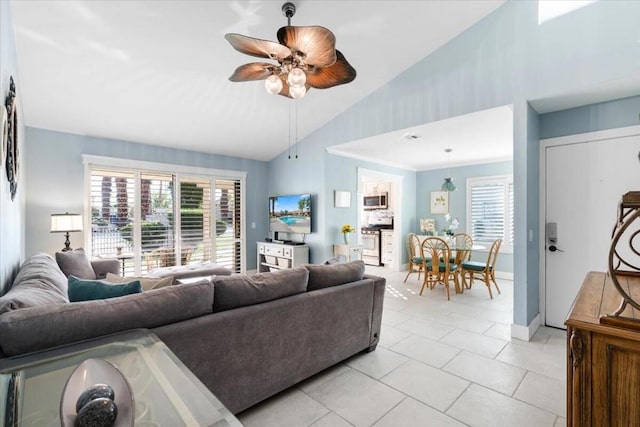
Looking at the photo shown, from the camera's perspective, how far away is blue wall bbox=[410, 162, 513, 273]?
5.87 meters

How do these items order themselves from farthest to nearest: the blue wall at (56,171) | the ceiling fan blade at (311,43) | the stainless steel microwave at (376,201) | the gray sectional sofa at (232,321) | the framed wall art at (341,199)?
the stainless steel microwave at (376,201)
the framed wall art at (341,199)
the blue wall at (56,171)
the ceiling fan blade at (311,43)
the gray sectional sofa at (232,321)

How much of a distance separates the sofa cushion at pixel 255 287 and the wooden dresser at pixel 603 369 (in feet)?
5.14

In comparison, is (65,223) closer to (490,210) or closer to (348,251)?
(348,251)

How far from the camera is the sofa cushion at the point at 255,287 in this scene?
1857 millimetres

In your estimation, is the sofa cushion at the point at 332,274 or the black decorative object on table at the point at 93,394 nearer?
the black decorative object on table at the point at 93,394

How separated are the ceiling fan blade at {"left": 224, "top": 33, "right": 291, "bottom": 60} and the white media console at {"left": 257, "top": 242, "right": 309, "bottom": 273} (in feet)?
11.9

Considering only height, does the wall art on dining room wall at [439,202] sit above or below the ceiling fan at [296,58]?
below

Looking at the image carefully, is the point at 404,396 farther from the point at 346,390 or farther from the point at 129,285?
the point at 129,285

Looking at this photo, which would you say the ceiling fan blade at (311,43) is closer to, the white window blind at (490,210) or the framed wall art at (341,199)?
the framed wall art at (341,199)

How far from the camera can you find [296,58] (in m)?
2.35

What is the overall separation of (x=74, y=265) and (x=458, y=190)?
6.64m

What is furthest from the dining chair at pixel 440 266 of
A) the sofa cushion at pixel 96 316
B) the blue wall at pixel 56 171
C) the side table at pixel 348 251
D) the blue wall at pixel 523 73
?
the blue wall at pixel 56 171

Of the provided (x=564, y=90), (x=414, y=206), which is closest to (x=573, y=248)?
(x=564, y=90)

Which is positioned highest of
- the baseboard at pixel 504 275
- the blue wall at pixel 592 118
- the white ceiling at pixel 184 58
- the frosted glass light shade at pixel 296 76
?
the white ceiling at pixel 184 58
